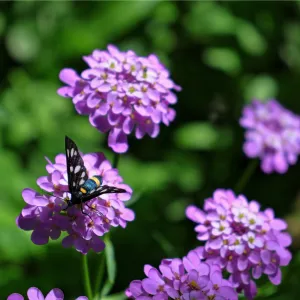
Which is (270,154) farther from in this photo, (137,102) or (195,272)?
(195,272)

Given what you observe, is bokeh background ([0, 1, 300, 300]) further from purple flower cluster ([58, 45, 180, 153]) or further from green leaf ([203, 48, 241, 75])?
purple flower cluster ([58, 45, 180, 153])

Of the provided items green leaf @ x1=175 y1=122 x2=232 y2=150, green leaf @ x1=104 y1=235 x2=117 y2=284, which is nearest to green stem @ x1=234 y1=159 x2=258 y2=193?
green leaf @ x1=104 y1=235 x2=117 y2=284

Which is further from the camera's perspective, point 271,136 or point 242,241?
point 271,136

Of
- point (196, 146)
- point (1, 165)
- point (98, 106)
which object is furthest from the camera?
point (196, 146)

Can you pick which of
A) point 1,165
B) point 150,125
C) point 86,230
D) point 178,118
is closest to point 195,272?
point 86,230

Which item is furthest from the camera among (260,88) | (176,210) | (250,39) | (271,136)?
(250,39)

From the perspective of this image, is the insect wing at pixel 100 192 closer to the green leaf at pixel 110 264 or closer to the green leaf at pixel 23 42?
the green leaf at pixel 110 264

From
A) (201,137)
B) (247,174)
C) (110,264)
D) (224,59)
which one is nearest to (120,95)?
(110,264)

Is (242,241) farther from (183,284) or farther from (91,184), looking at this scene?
(91,184)
